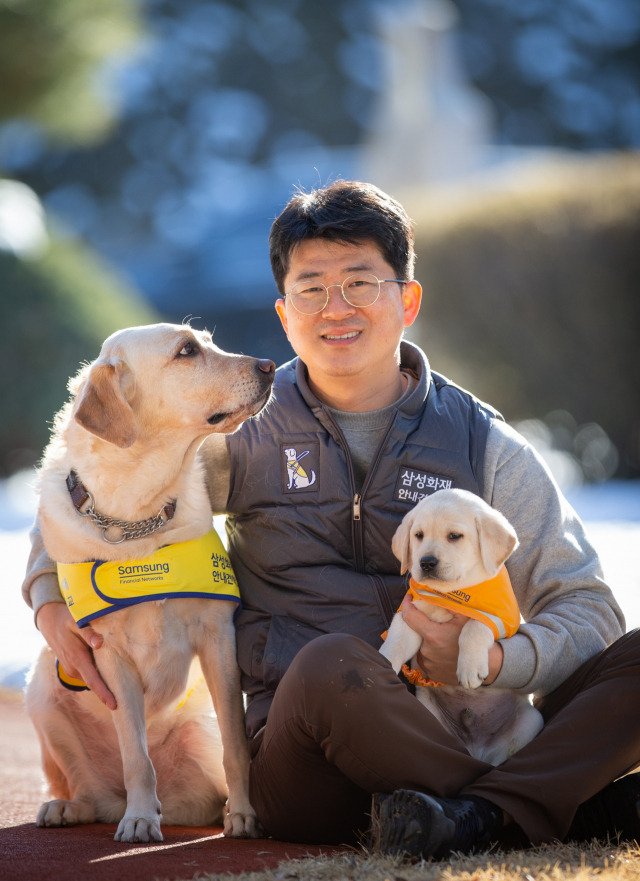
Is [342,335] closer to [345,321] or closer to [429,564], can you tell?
[345,321]

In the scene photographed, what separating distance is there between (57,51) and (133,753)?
7783 mm

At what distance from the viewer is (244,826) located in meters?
3.03

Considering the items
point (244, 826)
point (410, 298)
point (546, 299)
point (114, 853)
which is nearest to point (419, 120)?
point (546, 299)

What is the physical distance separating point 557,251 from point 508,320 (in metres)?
0.80

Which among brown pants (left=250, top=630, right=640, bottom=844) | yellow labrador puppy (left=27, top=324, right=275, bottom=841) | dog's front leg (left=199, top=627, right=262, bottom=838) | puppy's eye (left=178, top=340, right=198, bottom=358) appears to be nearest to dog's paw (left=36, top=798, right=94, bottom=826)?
yellow labrador puppy (left=27, top=324, right=275, bottom=841)

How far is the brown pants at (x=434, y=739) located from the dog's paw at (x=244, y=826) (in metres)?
0.39

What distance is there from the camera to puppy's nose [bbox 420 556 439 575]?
2932 millimetres

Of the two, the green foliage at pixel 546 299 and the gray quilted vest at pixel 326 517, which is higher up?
the green foliage at pixel 546 299

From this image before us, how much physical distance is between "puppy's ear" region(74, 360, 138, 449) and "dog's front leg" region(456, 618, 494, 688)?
1.21m

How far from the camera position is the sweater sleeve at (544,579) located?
9.63 ft

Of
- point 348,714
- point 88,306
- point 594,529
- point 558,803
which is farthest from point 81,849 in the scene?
point 88,306

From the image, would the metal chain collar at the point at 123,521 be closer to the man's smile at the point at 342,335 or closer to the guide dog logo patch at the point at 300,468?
the guide dog logo patch at the point at 300,468

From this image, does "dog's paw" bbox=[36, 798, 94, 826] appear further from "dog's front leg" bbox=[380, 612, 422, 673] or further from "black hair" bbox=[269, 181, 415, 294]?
"black hair" bbox=[269, 181, 415, 294]

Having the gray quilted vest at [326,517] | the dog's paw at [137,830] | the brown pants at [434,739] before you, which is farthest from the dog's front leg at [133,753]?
the brown pants at [434,739]
